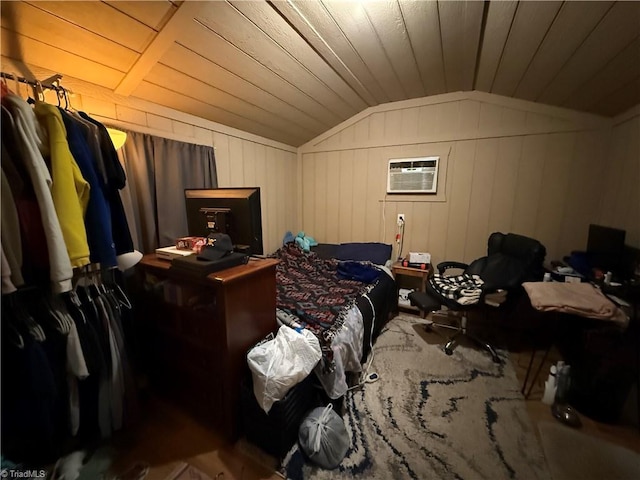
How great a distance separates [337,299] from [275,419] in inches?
38.7

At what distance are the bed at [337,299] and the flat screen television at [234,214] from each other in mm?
620

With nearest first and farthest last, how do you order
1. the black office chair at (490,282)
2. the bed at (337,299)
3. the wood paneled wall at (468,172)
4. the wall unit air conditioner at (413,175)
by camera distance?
the bed at (337,299), the black office chair at (490,282), the wood paneled wall at (468,172), the wall unit air conditioner at (413,175)

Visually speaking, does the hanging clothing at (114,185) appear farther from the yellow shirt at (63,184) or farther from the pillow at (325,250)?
the pillow at (325,250)

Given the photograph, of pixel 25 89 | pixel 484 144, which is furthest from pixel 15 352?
pixel 484 144

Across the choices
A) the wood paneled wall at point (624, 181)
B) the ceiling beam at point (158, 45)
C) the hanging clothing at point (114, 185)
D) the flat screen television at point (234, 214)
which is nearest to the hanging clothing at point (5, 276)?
the hanging clothing at point (114, 185)

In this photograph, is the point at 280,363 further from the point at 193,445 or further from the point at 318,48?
the point at 318,48

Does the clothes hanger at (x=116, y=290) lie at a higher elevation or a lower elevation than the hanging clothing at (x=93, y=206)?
lower

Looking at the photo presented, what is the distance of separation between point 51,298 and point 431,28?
262 cm

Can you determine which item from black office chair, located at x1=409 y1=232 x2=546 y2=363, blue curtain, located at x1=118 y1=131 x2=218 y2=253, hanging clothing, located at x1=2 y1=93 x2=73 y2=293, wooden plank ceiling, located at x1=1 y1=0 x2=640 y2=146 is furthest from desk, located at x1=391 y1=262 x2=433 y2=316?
hanging clothing, located at x1=2 y1=93 x2=73 y2=293

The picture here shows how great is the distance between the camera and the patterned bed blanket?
1.68m

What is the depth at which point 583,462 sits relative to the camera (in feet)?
4.36

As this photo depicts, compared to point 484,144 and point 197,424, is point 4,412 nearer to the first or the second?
point 197,424

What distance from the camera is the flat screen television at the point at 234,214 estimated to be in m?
1.43

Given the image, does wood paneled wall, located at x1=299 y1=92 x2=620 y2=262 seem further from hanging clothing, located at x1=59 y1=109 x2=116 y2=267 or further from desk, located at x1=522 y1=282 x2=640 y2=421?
hanging clothing, located at x1=59 y1=109 x2=116 y2=267
